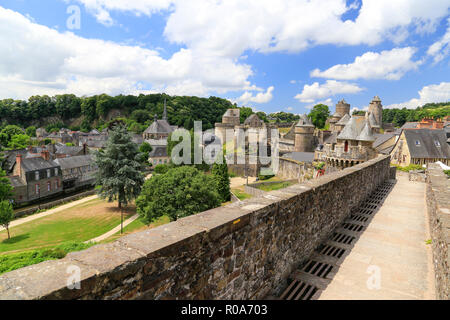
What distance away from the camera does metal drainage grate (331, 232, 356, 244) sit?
20.7ft

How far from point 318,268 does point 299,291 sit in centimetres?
87

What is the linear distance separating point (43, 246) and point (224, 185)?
20.5 meters

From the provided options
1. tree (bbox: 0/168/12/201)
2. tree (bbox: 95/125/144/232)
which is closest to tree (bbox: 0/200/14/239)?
tree (bbox: 0/168/12/201)

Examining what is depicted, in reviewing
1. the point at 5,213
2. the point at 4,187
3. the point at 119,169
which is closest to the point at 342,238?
the point at 119,169

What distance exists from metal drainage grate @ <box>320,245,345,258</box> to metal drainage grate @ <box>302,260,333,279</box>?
50 centimetres

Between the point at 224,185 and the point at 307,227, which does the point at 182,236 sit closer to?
the point at 307,227

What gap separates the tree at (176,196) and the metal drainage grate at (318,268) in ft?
57.6

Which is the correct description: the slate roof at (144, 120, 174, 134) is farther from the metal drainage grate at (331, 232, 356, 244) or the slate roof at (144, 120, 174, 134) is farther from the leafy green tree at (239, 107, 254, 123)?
the metal drainage grate at (331, 232, 356, 244)

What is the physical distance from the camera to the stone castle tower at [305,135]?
169 ft

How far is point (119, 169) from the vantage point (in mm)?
29219

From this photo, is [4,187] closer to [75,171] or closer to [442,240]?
[75,171]

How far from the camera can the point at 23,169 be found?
35500 millimetres
